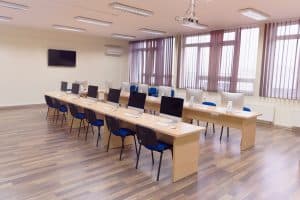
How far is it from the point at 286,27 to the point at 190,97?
341cm

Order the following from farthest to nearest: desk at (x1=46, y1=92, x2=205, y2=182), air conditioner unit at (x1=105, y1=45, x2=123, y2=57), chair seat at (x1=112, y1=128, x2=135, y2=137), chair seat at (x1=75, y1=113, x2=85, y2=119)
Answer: air conditioner unit at (x1=105, y1=45, x2=123, y2=57)
chair seat at (x1=75, y1=113, x2=85, y2=119)
chair seat at (x1=112, y1=128, x2=135, y2=137)
desk at (x1=46, y1=92, x2=205, y2=182)

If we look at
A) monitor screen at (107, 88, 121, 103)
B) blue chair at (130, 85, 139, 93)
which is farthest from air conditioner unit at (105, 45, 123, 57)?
monitor screen at (107, 88, 121, 103)

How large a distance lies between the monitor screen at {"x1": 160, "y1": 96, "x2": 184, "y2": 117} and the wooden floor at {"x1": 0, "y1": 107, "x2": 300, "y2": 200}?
86 cm

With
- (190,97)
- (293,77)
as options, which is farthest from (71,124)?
(293,77)

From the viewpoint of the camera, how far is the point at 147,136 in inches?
133

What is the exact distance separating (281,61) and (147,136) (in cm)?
519

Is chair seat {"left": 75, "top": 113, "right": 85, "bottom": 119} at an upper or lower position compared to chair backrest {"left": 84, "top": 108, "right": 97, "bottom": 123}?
lower

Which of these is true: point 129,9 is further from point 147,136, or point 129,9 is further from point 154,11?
point 147,136

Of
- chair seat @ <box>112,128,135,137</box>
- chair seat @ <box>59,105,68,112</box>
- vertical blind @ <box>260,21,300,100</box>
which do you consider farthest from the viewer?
vertical blind @ <box>260,21,300,100</box>

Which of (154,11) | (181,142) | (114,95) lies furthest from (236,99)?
(154,11)

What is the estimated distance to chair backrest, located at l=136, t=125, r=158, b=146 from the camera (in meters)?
3.29

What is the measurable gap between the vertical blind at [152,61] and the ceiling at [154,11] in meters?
2.20

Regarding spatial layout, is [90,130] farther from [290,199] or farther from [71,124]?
[290,199]

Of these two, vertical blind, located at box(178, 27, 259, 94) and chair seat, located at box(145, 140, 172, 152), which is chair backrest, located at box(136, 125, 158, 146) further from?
vertical blind, located at box(178, 27, 259, 94)
